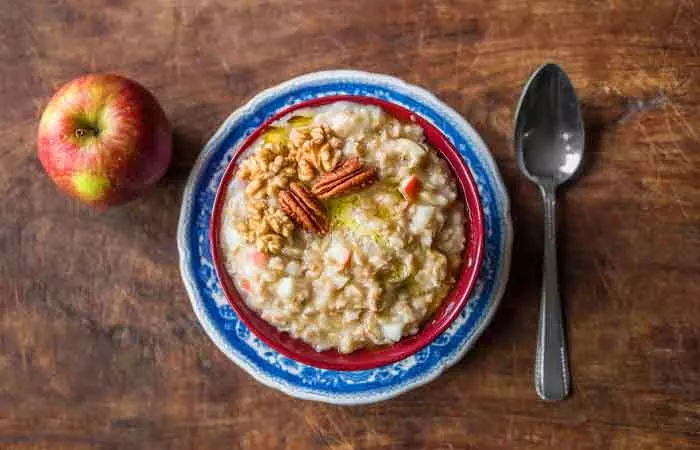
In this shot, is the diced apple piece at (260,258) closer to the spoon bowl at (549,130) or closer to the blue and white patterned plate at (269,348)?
the blue and white patterned plate at (269,348)

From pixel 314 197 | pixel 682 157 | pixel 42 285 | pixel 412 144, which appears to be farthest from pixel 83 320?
pixel 682 157

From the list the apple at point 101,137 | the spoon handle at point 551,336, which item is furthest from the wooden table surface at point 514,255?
the apple at point 101,137

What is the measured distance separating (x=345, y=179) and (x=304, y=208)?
0.36 feet

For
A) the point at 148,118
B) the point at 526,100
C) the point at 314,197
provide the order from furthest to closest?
the point at 526,100
the point at 148,118
the point at 314,197

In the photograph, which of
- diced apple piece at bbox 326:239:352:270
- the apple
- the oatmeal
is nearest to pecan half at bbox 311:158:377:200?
the oatmeal

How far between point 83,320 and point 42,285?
0.14 m

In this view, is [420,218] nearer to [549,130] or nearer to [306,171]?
[306,171]

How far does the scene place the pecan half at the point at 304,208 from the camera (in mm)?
1608

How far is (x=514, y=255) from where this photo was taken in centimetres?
192

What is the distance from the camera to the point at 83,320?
6.44 ft

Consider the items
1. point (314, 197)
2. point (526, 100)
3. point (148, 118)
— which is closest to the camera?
point (314, 197)

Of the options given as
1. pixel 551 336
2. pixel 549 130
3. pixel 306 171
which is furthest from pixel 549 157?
pixel 306 171

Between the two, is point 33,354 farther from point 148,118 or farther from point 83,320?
point 148,118

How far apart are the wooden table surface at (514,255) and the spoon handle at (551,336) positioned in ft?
0.11
